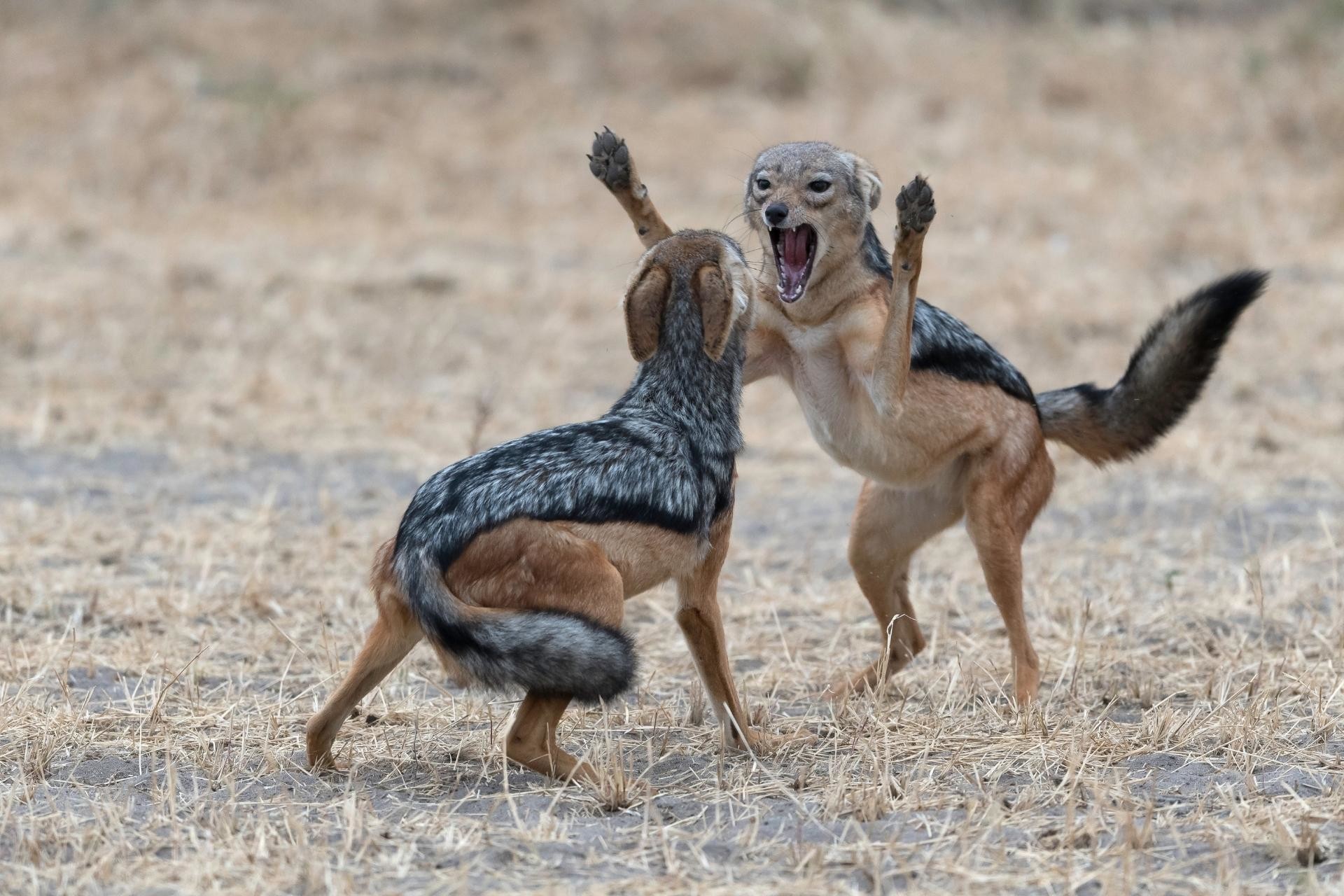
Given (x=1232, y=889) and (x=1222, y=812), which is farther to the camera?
(x=1222, y=812)

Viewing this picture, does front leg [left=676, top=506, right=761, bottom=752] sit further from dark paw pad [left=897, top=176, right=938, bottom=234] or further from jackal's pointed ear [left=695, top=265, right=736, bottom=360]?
dark paw pad [left=897, top=176, right=938, bottom=234]

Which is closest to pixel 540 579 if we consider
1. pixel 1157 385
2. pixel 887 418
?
pixel 887 418

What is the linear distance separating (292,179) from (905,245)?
12.6 m

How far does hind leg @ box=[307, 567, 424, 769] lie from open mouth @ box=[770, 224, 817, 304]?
1909 millimetres

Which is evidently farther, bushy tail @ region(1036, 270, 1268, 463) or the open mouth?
bushy tail @ region(1036, 270, 1268, 463)

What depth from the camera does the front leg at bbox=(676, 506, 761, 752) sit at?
16.0 ft

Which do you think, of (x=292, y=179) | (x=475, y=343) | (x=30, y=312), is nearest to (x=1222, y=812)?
(x=475, y=343)

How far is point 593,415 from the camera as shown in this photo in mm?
10570

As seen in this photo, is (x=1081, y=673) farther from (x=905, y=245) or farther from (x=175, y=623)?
(x=175, y=623)

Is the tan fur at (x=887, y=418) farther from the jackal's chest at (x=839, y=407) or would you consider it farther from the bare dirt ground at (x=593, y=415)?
the bare dirt ground at (x=593, y=415)

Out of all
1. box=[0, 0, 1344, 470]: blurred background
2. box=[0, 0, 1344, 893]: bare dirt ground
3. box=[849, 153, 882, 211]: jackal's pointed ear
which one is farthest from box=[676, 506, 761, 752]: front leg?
box=[0, 0, 1344, 470]: blurred background

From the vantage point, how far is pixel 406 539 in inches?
179

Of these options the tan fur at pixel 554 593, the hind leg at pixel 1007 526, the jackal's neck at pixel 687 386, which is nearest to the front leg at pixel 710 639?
the tan fur at pixel 554 593

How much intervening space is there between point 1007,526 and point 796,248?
1203mm
